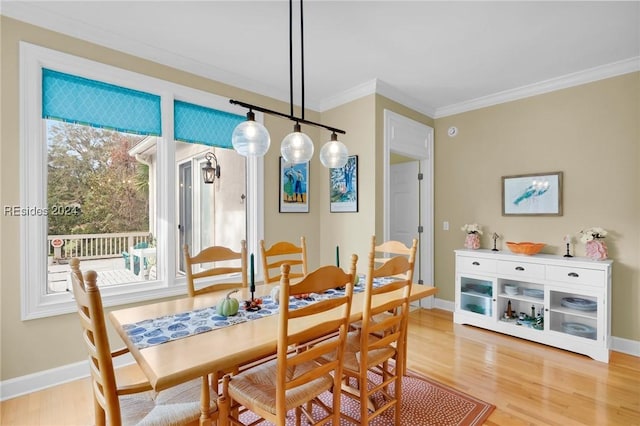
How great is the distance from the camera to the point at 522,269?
10.6 feet

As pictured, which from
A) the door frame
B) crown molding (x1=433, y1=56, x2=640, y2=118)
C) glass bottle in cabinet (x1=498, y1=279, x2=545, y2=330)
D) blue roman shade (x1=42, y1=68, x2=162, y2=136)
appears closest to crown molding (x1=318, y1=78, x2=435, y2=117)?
the door frame

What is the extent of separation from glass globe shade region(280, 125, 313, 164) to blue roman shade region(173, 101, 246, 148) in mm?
1501

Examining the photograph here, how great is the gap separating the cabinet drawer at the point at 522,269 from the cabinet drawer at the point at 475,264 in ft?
0.28

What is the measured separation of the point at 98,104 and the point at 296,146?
1751 mm

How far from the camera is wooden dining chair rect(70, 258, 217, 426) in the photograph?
109 centimetres

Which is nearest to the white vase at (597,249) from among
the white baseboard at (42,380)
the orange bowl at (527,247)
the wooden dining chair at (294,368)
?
the orange bowl at (527,247)

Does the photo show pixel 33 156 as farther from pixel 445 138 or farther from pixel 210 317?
pixel 445 138

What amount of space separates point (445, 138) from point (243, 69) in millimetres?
2698

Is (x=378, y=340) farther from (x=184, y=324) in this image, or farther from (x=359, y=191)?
(x=359, y=191)

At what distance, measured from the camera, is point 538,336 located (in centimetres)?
311

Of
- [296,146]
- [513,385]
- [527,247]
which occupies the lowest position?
[513,385]

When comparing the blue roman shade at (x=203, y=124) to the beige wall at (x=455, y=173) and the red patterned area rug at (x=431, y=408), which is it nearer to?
the beige wall at (x=455, y=173)

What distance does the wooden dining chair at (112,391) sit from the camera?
1.09 metres

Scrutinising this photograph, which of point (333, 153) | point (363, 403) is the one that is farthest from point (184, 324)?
point (333, 153)
